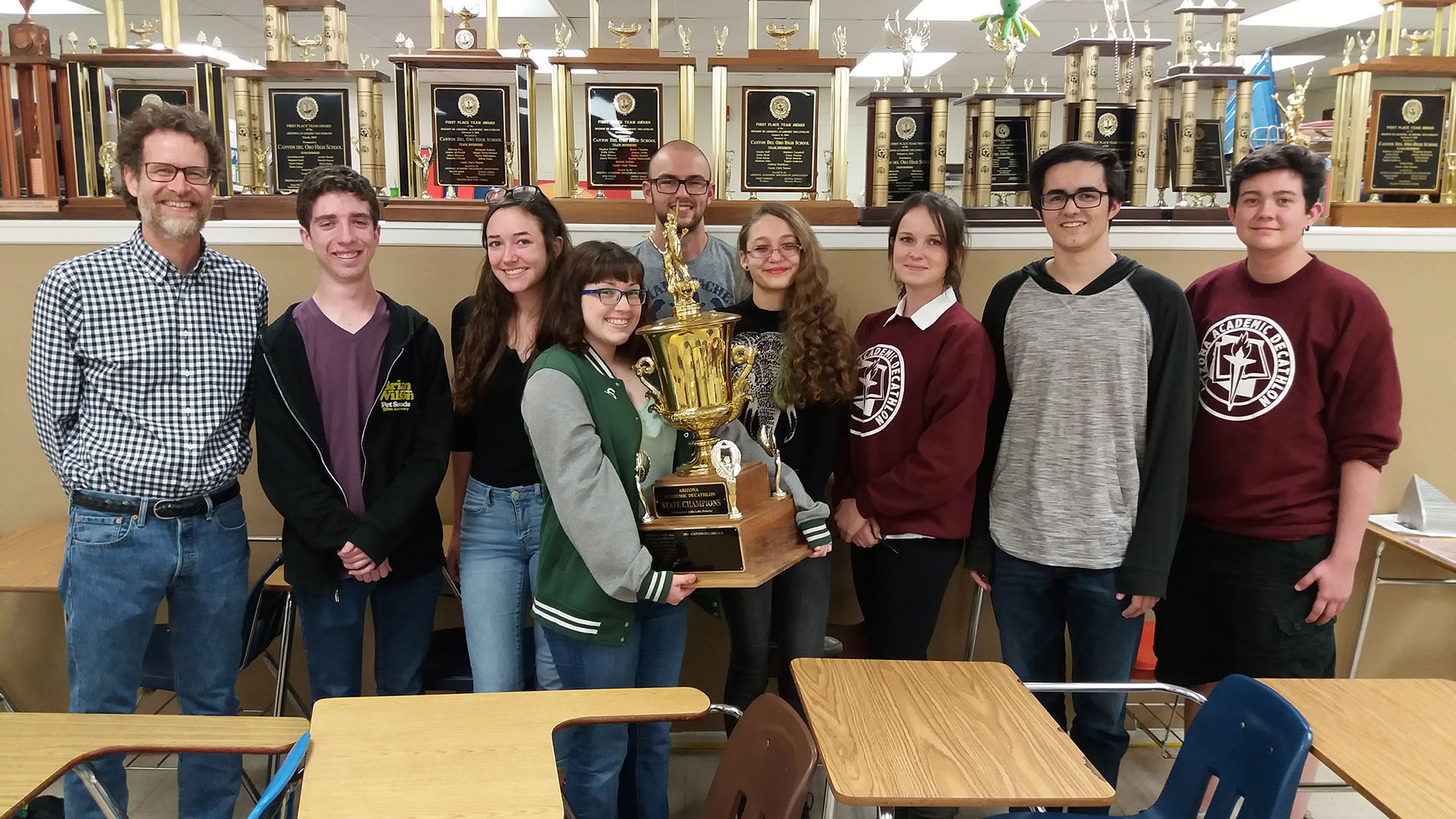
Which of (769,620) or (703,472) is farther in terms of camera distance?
(769,620)

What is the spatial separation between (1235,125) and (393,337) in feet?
8.75

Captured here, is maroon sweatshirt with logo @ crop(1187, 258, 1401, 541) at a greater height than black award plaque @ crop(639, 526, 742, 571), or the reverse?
maroon sweatshirt with logo @ crop(1187, 258, 1401, 541)

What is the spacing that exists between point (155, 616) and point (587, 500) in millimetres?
1113

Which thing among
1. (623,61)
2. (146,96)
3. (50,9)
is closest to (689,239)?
(623,61)

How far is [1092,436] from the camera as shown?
214 cm

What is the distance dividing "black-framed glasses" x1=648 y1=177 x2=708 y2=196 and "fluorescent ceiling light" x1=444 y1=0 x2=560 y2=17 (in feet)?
16.9

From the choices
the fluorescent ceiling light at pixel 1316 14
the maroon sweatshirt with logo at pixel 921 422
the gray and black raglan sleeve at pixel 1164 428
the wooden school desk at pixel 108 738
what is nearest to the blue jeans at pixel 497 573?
the wooden school desk at pixel 108 738

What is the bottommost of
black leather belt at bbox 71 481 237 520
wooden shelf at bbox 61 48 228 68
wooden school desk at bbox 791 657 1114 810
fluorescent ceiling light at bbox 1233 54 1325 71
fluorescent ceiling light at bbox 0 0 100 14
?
wooden school desk at bbox 791 657 1114 810

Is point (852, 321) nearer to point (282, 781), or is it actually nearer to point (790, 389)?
point (790, 389)

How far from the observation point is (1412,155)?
118 inches

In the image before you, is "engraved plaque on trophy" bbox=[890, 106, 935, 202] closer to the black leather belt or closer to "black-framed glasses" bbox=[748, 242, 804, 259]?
"black-framed glasses" bbox=[748, 242, 804, 259]

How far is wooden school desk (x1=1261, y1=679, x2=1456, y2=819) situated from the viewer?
1478 millimetres

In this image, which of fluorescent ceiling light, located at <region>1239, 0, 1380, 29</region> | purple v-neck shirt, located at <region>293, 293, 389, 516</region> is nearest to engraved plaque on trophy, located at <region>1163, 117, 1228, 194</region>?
purple v-neck shirt, located at <region>293, 293, 389, 516</region>

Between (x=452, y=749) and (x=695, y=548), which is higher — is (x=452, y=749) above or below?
below
